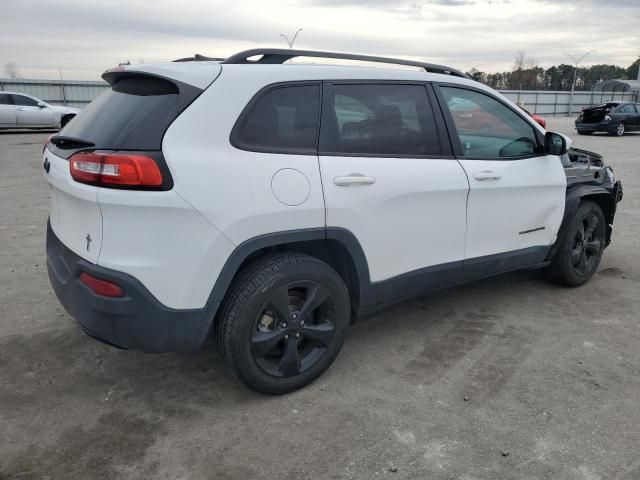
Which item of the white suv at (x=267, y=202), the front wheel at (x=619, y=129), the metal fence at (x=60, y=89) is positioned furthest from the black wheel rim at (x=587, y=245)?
the metal fence at (x=60, y=89)

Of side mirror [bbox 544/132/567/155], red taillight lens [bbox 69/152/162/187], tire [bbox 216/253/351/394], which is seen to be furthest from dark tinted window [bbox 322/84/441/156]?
side mirror [bbox 544/132/567/155]

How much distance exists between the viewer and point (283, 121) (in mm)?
2857

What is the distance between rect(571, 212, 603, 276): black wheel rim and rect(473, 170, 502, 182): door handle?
1246 millimetres

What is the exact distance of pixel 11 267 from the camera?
5016 millimetres

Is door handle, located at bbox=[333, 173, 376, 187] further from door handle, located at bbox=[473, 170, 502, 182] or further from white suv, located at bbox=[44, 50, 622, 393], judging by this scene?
door handle, located at bbox=[473, 170, 502, 182]

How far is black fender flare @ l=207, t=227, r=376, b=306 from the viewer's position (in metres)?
2.66

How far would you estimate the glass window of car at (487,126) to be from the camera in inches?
143

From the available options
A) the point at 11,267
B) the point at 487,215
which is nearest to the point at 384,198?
the point at 487,215

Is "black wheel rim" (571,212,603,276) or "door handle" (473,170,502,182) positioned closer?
"door handle" (473,170,502,182)

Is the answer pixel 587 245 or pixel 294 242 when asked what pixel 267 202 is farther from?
pixel 587 245

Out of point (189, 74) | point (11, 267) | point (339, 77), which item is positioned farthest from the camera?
point (11, 267)

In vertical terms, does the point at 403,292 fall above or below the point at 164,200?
below

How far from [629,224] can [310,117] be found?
549 cm

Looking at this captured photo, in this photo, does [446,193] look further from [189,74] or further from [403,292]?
[189,74]
